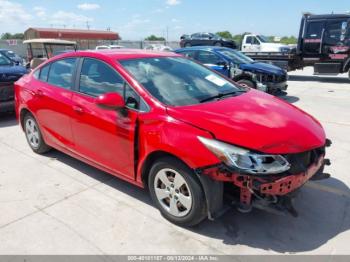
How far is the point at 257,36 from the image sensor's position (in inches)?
869

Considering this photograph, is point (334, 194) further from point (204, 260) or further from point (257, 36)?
point (257, 36)

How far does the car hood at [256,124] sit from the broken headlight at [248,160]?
2.0 inches

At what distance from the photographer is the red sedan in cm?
287

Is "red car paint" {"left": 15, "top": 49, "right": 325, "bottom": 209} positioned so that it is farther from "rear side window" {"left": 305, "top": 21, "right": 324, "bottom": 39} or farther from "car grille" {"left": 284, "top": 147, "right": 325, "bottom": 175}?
"rear side window" {"left": 305, "top": 21, "right": 324, "bottom": 39}

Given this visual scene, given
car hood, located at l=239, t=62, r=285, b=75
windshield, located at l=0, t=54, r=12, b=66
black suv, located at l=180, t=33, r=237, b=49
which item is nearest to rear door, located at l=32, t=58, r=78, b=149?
windshield, located at l=0, t=54, r=12, b=66

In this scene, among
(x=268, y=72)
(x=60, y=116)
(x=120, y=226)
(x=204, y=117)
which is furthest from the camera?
(x=268, y=72)

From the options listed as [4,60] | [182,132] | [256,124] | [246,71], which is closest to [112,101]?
[182,132]

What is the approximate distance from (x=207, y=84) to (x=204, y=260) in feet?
6.60

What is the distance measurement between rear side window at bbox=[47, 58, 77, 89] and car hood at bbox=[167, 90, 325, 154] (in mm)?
1777

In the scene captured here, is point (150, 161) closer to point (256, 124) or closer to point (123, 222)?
point (123, 222)

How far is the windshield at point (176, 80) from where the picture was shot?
11.6 feet

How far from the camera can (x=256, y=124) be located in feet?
10.1

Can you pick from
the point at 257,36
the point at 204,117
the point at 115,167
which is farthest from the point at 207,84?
the point at 257,36

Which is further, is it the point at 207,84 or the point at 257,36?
the point at 257,36
